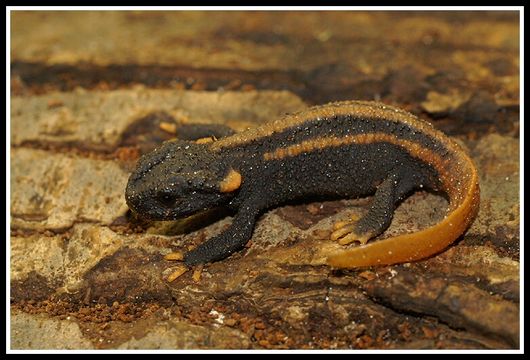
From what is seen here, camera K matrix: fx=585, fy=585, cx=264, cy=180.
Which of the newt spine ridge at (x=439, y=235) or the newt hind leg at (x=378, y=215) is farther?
the newt hind leg at (x=378, y=215)

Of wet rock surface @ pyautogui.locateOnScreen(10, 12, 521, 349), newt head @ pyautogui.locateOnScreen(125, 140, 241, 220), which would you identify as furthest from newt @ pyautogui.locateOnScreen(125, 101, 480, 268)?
wet rock surface @ pyautogui.locateOnScreen(10, 12, 521, 349)

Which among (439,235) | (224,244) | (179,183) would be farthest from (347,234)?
(179,183)

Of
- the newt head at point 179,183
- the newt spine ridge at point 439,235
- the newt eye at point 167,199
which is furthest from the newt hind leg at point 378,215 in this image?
the newt eye at point 167,199

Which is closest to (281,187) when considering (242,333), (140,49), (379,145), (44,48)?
(379,145)

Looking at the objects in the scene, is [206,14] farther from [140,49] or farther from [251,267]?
[251,267]

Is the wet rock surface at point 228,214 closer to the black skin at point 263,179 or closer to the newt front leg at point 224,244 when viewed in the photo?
the newt front leg at point 224,244

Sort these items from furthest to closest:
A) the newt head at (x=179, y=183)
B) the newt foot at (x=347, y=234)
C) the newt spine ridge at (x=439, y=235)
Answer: the newt foot at (x=347, y=234), the newt head at (x=179, y=183), the newt spine ridge at (x=439, y=235)
